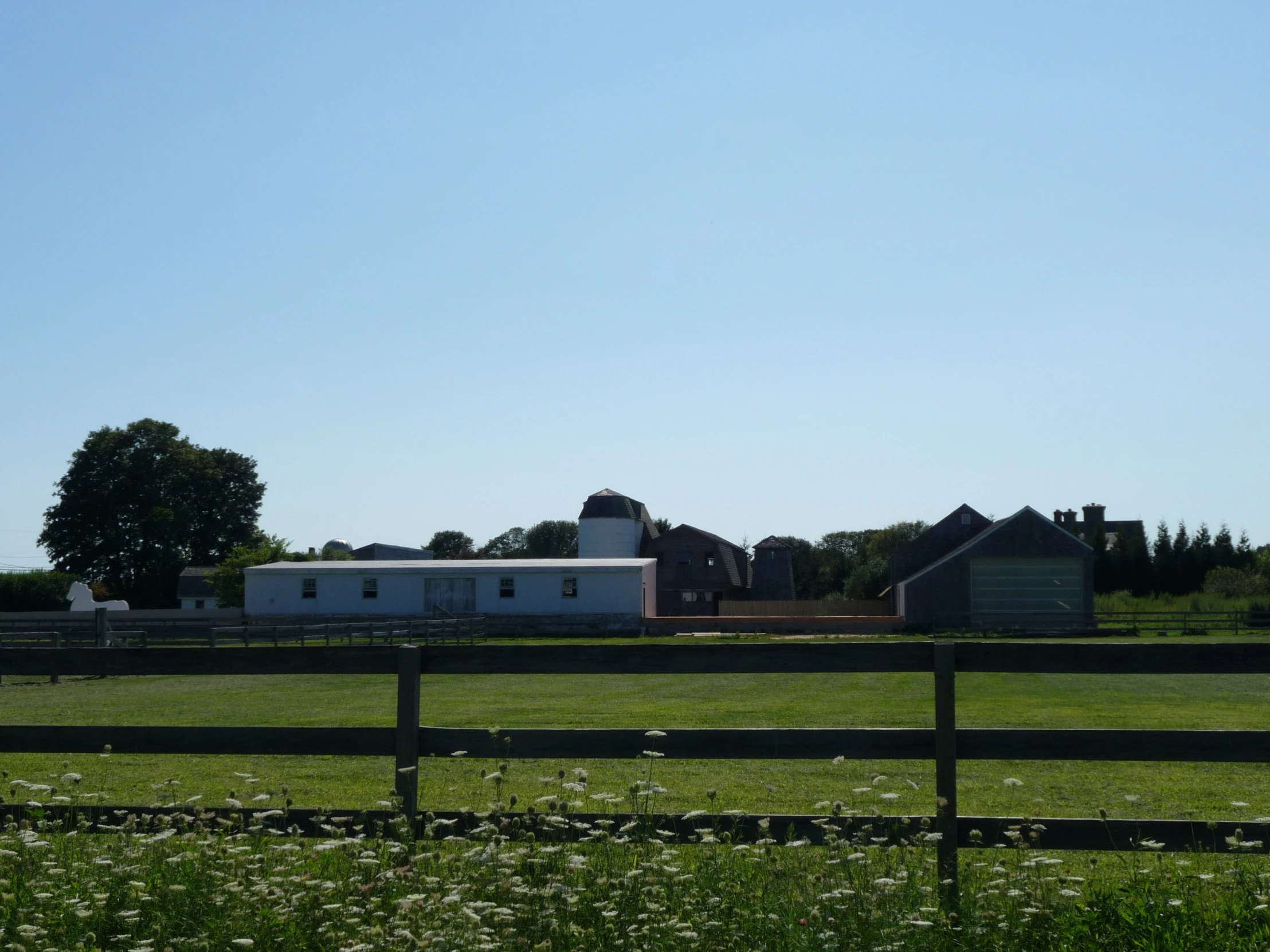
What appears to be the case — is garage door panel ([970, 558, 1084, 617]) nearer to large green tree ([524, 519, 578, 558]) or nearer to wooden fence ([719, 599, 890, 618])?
wooden fence ([719, 599, 890, 618])

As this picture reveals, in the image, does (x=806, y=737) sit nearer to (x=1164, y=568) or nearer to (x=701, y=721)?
(x=701, y=721)

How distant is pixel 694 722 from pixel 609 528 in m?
53.1

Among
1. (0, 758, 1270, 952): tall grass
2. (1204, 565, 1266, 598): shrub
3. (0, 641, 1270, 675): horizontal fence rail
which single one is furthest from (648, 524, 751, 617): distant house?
(0, 758, 1270, 952): tall grass

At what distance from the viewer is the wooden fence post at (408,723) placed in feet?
18.1

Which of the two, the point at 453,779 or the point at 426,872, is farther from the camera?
the point at 453,779

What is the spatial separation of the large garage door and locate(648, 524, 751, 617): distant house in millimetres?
17766

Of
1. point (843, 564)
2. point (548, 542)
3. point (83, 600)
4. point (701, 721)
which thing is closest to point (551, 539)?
point (548, 542)

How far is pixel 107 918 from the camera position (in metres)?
4.49

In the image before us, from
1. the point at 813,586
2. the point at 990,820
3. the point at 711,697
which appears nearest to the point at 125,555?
the point at 813,586

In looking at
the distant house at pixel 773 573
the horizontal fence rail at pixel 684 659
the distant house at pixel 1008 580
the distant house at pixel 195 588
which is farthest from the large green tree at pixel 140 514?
the horizontal fence rail at pixel 684 659

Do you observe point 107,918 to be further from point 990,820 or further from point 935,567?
point 935,567

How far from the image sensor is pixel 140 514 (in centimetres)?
7525

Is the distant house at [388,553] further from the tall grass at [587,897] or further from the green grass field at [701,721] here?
the tall grass at [587,897]

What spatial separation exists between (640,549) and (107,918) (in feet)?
213
